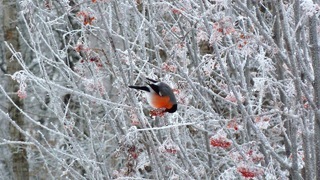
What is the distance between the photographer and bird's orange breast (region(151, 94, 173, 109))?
341 cm

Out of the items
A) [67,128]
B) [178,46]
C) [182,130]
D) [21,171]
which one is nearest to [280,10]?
[178,46]

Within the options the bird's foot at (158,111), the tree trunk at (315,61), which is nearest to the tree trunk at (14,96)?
the bird's foot at (158,111)

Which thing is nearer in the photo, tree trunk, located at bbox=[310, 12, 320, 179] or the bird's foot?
tree trunk, located at bbox=[310, 12, 320, 179]

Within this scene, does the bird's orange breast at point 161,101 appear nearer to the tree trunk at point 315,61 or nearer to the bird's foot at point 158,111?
the bird's foot at point 158,111

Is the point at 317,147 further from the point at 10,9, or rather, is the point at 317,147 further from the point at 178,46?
the point at 10,9

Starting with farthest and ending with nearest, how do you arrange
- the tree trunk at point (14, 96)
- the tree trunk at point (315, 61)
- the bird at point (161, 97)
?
the tree trunk at point (14, 96) < the bird at point (161, 97) < the tree trunk at point (315, 61)

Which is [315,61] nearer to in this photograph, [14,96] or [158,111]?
[158,111]

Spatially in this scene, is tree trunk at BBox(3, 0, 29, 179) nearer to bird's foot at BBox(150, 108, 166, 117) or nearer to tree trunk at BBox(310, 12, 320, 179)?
bird's foot at BBox(150, 108, 166, 117)

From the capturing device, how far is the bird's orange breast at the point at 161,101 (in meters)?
3.41

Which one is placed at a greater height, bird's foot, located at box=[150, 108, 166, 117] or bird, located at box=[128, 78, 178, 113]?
bird, located at box=[128, 78, 178, 113]

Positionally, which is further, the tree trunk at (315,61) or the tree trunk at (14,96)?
the tree trunk at (14,96)

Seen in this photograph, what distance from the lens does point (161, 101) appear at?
11.2ft

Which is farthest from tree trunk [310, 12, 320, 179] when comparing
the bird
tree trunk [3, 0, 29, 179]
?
tree trunk [3, 0, 29, 179]

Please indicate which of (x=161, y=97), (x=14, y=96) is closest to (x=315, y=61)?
(x=161, y=97)
